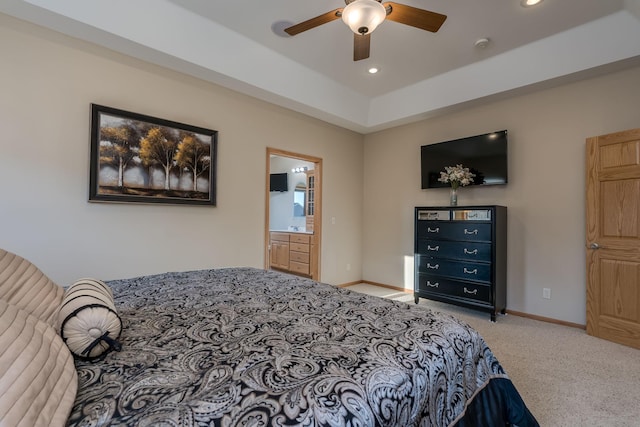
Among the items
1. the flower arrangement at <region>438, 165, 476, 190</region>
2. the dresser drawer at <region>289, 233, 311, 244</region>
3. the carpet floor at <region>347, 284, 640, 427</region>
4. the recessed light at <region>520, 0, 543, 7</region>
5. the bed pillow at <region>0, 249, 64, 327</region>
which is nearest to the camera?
the bed pillow at <region>0, 249, 64, 327</region>

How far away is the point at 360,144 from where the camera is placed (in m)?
5.39

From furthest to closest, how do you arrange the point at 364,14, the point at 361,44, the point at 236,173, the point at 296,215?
the point at 296,215, the point at 236,173, the point at 361,44, the point at 364,14

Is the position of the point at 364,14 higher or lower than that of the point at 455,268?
higher

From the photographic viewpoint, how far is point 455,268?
3.70 m

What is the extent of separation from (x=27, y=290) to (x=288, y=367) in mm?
1116

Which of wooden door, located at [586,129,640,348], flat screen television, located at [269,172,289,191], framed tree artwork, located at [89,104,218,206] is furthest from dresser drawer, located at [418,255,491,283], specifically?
flat screen television, located at [269,172,289,191]

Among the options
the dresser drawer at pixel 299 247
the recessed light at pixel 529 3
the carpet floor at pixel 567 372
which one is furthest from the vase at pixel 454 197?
the dresser drawer at pixel 299 247

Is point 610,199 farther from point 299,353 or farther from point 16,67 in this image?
point 16,67

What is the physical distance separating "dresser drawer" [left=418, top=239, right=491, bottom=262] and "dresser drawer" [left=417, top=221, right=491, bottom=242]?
63 mm

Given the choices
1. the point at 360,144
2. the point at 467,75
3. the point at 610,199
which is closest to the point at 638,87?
the point at 610,199

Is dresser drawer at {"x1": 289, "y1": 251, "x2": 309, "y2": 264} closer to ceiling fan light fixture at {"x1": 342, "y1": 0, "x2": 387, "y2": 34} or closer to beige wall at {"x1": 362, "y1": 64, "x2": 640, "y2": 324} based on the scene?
beige wall at {"x1": 362, "y1": 64, "x2": 640, "y2": 324}

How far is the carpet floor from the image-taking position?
1815 millimetres

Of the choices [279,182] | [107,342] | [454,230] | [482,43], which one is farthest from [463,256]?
[279,182]

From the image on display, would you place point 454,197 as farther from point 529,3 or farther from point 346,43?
point 346,43
